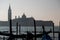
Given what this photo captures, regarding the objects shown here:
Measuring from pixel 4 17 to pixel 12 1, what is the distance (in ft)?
1.57

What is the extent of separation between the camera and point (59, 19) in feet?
19.1

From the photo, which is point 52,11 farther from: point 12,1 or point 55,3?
point 12,1

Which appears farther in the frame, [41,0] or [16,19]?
[16,19]

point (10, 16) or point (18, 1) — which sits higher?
point (18, 1)

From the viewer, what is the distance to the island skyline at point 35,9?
5562 mm

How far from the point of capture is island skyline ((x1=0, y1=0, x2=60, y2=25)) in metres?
5.56

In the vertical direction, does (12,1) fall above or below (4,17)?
above

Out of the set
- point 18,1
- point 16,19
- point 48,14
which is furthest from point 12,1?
point 48,14

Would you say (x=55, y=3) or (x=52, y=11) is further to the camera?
(x=52, y=11)

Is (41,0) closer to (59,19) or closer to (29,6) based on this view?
(29,6)

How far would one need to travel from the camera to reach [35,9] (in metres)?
5.75

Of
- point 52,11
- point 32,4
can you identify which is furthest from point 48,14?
point 32,4

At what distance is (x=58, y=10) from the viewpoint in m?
5.57

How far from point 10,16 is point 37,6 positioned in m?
0.77
